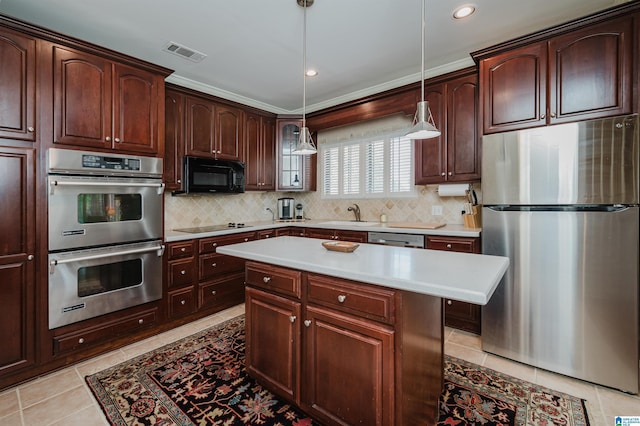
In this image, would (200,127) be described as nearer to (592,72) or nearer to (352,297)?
(352,297)

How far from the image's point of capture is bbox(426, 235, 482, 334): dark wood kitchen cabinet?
2688 millimetres

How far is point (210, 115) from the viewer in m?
3.53

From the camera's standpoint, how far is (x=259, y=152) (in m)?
4.13

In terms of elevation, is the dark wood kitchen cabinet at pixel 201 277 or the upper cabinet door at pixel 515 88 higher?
the upper cabinet door at pixel 515 88

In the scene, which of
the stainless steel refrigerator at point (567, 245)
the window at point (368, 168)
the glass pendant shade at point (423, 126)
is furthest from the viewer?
the window at point (368, 168)

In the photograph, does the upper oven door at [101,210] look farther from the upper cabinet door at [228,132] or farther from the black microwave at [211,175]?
the upper cabinet door at [228,132]

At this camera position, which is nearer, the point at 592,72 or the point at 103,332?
the point at 592,72

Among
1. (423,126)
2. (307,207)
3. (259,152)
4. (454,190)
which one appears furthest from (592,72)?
(307,207)

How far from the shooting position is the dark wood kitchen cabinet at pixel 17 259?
201cm

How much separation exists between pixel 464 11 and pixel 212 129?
109 inches

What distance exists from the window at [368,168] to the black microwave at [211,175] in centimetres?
135

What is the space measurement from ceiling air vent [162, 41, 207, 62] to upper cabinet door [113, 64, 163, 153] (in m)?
0.30

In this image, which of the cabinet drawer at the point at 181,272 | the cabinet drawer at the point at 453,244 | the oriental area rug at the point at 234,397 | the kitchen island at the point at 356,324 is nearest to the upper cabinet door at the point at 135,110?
the cabinet drawer at the point at 181,272

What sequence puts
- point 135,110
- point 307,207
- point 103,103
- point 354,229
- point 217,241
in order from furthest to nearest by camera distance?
point 307,207, point 354,229, point 217,241, point 135,110, point 103,103
